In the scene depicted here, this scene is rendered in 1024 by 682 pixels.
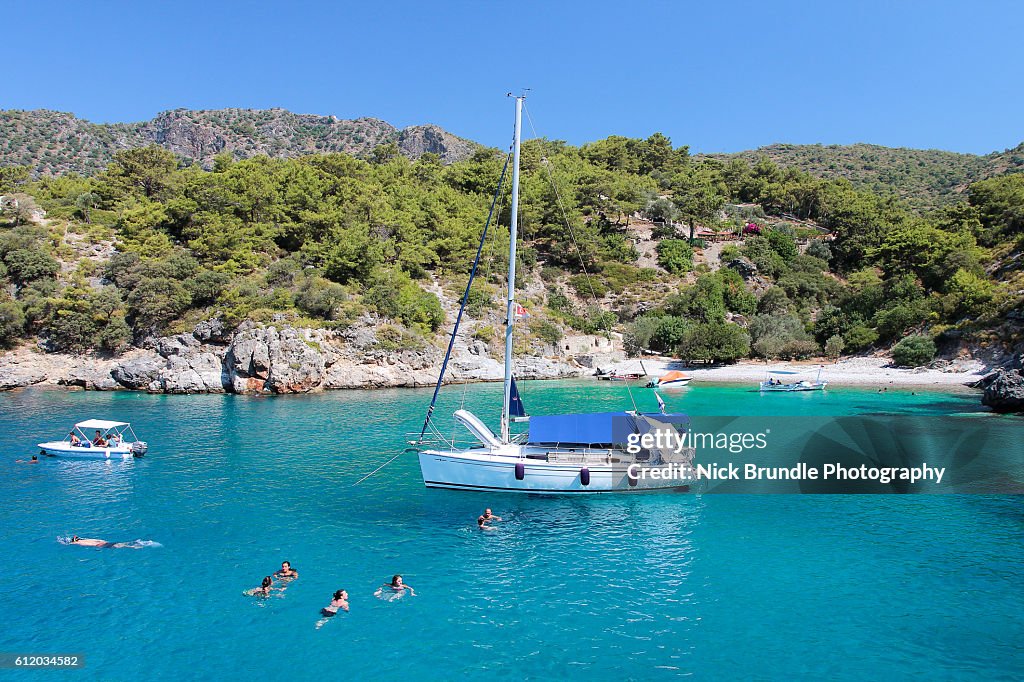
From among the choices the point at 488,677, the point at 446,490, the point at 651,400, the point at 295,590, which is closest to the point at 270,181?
the point at 651,400

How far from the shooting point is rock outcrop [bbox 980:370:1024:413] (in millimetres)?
39656

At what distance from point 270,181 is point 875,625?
76.9 meters

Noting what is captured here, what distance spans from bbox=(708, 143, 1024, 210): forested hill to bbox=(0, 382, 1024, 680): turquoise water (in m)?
115

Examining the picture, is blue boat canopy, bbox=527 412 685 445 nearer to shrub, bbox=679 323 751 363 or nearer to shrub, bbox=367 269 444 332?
shrub, bbox=367 269 444 332

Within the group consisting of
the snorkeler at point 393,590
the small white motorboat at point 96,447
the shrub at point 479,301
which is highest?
the shrub at point 479,301

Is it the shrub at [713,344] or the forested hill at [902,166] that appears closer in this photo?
the shrub at [713,344]

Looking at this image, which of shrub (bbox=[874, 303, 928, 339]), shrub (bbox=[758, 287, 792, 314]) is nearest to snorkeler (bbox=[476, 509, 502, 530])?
shrub (bbox=[874, 303, 928, 339])

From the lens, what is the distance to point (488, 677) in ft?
41.0

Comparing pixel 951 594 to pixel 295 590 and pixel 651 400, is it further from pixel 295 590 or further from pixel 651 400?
pixel 651 400

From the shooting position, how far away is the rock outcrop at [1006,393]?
130ft

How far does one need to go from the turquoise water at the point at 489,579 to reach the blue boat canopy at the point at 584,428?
265 cm

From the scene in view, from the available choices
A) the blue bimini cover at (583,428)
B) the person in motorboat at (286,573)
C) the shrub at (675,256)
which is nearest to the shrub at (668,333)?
the shrub at (675,256)

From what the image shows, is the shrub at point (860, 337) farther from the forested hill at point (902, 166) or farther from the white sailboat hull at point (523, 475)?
the forested hill at point (902, 166)

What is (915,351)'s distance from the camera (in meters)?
58.4
